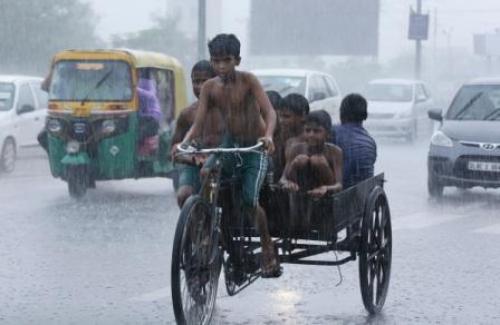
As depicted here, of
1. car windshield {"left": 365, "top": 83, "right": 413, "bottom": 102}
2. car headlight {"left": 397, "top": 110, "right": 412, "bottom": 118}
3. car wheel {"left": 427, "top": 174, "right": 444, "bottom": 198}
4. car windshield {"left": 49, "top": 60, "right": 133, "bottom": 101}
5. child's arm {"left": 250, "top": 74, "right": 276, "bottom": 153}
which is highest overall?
child's arm {"left": 250, "top": 74, "right": 276, "bottom": 153}

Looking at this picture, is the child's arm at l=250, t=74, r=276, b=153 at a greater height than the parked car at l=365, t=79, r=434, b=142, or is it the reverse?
the child's arm at l=250, t=74, r=276, b=153

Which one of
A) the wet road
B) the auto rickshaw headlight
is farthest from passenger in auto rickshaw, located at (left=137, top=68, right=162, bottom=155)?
the auto rickshaw headlight

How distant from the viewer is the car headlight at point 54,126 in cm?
1536

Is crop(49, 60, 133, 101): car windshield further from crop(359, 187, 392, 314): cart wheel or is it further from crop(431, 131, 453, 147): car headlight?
crop(359, 187, 392, 314): cart wheel

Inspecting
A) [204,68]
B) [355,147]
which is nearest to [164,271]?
[204,68]

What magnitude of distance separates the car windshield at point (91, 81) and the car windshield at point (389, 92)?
17351 mm

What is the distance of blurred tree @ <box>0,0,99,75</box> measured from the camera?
45.2m

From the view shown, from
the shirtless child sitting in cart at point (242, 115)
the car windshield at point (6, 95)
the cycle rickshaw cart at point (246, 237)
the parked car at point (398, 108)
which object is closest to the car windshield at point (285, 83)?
the car windshield at point (6, 95)

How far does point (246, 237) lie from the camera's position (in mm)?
7352

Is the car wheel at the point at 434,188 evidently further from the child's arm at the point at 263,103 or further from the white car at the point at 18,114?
the child's arm at the point at 263,103

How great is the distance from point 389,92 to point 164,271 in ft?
79.4

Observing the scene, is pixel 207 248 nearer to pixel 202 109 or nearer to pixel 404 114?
pixel 202 109

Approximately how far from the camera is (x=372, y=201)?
24.8ft

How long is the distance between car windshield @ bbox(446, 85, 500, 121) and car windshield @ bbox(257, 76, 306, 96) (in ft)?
17.0
